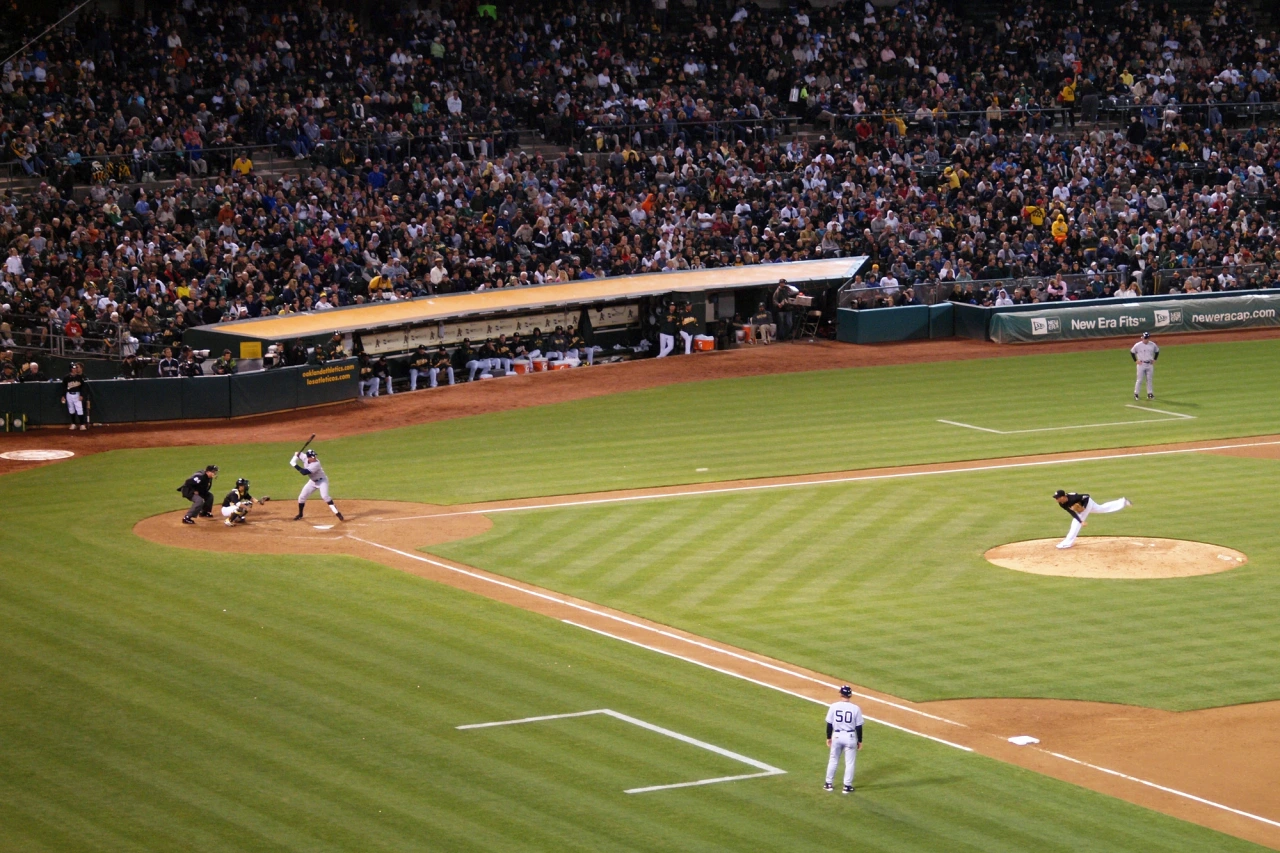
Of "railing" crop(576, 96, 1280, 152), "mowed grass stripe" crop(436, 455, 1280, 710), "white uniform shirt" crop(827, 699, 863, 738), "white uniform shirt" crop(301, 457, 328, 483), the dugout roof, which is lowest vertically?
"mowed grass stripe" crop(436, 455, 1280, 710)

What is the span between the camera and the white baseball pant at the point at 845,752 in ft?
55.2

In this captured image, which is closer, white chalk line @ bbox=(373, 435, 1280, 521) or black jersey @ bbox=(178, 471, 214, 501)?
black jersey @ bbox=(178, 471, 214, 501)

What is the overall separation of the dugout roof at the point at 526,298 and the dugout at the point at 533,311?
0.02m

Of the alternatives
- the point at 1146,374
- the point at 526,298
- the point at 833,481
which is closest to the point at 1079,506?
the point at 833,481

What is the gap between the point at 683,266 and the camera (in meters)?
47.9

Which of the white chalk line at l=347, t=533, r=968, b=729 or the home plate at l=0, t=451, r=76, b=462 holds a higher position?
the home plate at l=0, t=451, r=76, b=462

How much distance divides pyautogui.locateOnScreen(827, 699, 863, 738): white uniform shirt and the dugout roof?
76.1 feet

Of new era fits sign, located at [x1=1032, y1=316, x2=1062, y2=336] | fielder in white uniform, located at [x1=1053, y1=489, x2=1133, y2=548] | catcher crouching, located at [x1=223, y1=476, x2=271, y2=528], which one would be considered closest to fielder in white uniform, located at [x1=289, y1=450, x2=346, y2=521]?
catcher crouching, located at [x1=223, y1=476, x2=271, y2=528]

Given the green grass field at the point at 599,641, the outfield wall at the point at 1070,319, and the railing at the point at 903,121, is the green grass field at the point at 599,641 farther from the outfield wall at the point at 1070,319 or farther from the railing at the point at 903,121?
the railing at the point at 903,121

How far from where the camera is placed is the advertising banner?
155ft

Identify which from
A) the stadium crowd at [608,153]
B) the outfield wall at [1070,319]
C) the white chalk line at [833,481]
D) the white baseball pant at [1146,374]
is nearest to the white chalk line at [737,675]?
the white chalk line at [833,481]

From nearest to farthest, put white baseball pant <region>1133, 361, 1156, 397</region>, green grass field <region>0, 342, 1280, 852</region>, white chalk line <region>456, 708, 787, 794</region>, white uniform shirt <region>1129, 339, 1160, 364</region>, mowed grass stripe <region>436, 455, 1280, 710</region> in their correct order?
1. green grass field <region>0, 342, 1280, 852</region>
2. white chalk line <region>456, 708, 787, 794</region>
3. mowed grass stripe <region>436, 455, 1280, 710</region>
4. white uniform shirt <region>1129, 339, 1160, 364</region>
5. white baseball pant <region>1133, 361, 1156, 397</region>

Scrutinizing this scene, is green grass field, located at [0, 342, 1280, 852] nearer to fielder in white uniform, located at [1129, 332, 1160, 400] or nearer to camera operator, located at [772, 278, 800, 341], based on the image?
fielder in white uniform, located at [1129, 332, 1160, 400]

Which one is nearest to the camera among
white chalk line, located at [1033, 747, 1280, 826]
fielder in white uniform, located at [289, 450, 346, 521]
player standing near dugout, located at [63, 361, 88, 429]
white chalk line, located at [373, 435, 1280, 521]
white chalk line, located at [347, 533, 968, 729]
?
white chalk line, located at [1033, 747, 1280, 826]
